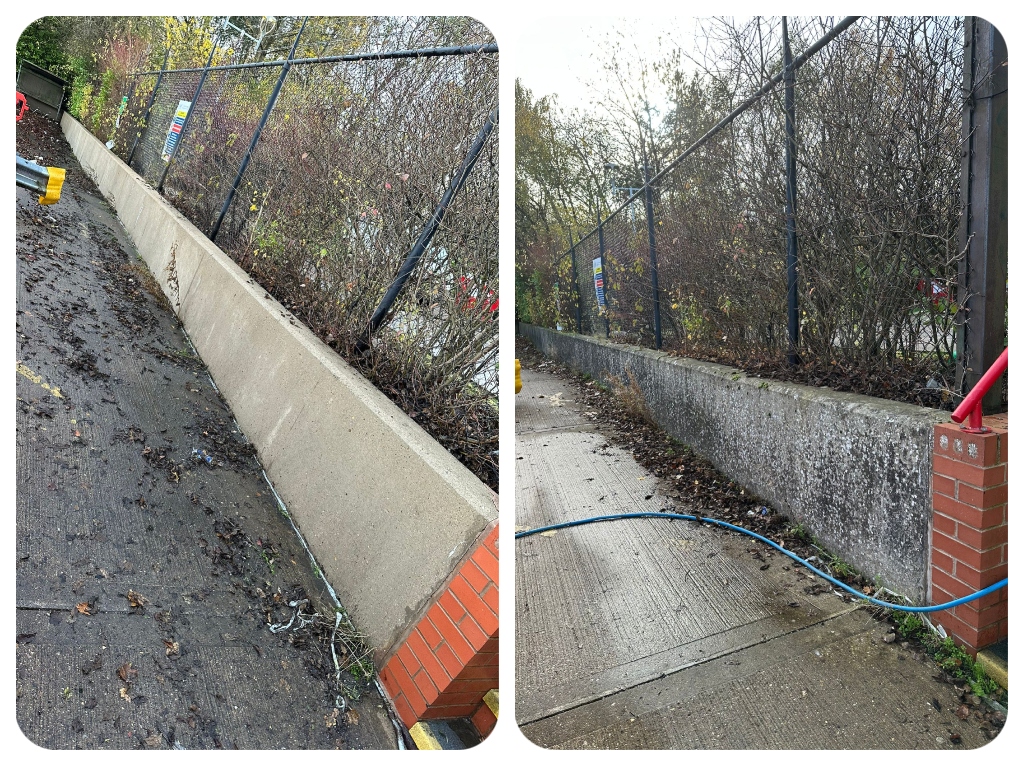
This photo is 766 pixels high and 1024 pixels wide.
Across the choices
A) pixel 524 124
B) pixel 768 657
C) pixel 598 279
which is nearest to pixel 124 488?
pixel 524 124

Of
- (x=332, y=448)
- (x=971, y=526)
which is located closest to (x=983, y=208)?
(x=971, y=526)

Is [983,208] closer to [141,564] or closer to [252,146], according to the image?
[141,564]

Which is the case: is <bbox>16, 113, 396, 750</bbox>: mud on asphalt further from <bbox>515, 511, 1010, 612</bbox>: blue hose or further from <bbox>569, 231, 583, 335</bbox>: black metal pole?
<bbox>569, 231, 583, 335</bbox>: black metal pole

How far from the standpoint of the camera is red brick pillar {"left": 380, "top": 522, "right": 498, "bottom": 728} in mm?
1632

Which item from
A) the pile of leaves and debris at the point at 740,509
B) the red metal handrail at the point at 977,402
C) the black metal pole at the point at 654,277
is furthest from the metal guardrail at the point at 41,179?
the black metal pole at the point at 654,277

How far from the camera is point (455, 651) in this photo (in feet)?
5.60

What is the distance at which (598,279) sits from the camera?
226 inches

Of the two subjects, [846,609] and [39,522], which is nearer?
[39,522]

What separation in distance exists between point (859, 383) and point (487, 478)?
1652 millimetres

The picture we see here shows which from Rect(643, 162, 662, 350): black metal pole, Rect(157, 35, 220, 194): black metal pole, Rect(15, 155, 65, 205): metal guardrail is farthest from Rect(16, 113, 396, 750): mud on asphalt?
Rect(643, 162, 662, 350): black metal pole

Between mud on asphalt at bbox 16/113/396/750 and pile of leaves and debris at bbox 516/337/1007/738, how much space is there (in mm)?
1299

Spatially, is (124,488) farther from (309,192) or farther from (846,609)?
(846,609)

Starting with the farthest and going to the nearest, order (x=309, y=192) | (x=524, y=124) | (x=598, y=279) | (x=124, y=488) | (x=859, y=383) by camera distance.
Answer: (x=598, y=279), (x=309, y=192), (x=859, y=383), (x=124, y=488), (x=524, y=124)

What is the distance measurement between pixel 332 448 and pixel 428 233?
0.93 m
